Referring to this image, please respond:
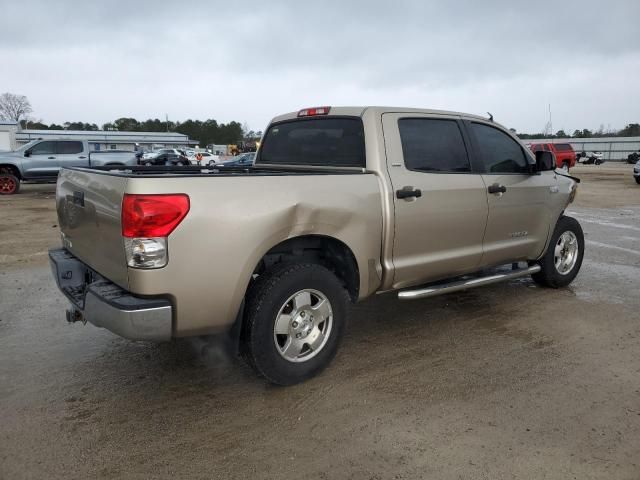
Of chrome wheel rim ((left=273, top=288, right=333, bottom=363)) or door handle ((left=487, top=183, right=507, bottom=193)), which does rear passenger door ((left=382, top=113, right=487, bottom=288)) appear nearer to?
door handle ((left=487, top=183, right=507, bottom=193))

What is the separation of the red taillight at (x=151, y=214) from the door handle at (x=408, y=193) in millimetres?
1652

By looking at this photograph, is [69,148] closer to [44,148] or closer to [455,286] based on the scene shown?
[44,148]

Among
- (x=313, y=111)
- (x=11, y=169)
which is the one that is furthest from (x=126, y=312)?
(x=11, y=169)

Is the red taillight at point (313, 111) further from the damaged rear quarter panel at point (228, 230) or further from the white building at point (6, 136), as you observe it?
the white building at point (6, 136)

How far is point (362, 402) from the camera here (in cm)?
324

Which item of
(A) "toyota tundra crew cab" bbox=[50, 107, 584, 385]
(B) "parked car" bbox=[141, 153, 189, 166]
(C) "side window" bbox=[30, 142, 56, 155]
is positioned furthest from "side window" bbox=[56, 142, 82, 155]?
(A) "toyota tundra crew cab" bbox=[50, 107, 584, 385]

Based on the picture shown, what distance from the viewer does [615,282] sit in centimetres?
601

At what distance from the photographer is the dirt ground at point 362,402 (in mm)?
2627

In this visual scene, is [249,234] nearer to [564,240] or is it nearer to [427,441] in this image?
[427,441]

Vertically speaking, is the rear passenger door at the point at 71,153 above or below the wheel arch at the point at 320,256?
above

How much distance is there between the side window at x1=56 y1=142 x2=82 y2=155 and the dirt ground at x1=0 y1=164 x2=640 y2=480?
15.4 m

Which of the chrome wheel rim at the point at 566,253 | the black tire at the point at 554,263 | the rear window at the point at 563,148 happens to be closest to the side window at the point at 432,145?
the black tire at the point at 554,263

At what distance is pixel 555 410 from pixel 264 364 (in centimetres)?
178

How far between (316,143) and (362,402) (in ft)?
7.19
